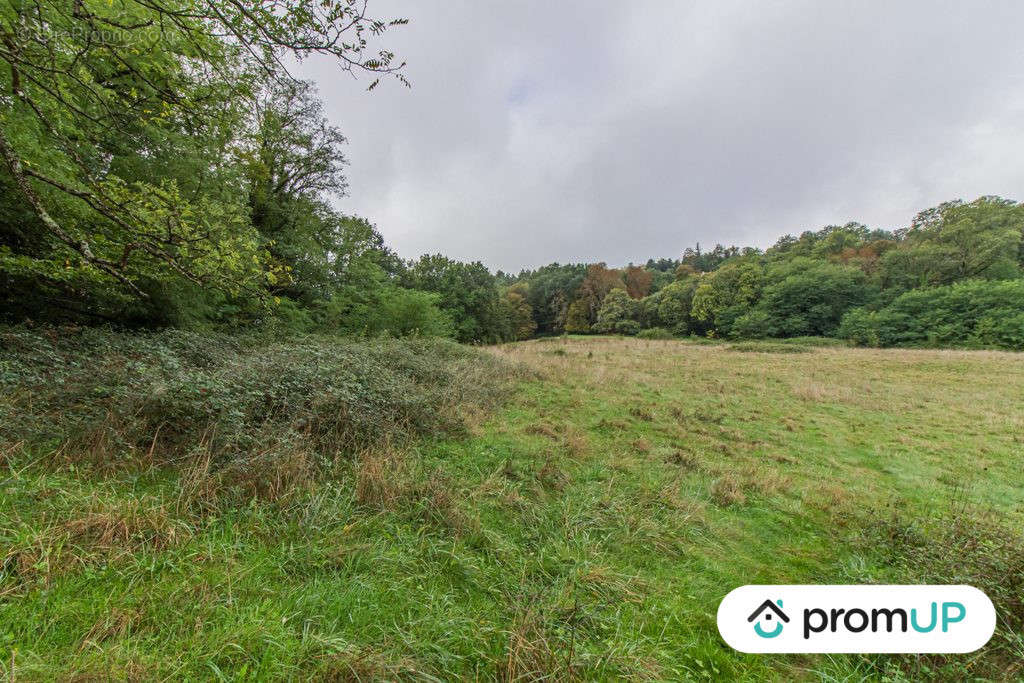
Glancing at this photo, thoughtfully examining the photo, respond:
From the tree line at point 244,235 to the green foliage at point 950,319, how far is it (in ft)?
0.45

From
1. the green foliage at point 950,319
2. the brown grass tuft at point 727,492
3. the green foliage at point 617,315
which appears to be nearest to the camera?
the brown grass tuft at point 727,492

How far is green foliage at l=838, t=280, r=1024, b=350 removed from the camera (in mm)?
27188

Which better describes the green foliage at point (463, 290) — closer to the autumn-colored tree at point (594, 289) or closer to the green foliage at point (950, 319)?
the autumn-colored tree at point (594, 289)

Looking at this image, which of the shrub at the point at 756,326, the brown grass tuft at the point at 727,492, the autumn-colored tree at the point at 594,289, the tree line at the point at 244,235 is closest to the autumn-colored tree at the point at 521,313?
the tree line at the point at 244,235

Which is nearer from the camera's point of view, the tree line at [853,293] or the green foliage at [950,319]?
the green foliage at [950,319]

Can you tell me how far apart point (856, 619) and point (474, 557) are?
2976 mm

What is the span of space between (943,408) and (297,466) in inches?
630

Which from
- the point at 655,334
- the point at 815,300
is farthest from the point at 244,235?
the point at 815,300

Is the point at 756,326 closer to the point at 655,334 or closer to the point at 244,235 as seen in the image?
the point at 655,334

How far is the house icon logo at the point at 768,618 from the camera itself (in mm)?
2623

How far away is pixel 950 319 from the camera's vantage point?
3003cm

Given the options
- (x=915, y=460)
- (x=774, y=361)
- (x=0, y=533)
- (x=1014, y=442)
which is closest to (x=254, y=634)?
(x=0, y=533)

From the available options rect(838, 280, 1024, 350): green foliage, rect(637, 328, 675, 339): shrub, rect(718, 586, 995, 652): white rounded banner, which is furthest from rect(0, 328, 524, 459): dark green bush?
rect(637, 328, 675, 339): shrub

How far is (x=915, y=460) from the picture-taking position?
6328mm
